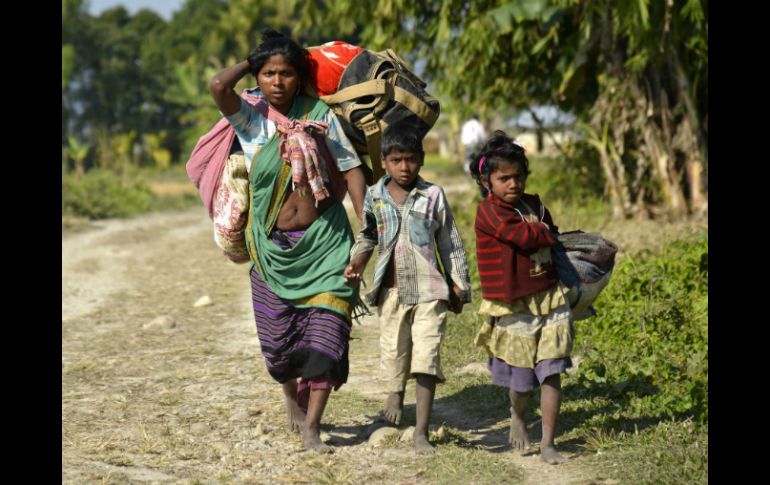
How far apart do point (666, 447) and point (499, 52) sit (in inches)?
337

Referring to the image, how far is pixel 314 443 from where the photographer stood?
A: 511 cm

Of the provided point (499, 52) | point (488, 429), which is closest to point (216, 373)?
point (488, 429)

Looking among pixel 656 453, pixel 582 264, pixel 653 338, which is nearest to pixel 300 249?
pixel 582 264

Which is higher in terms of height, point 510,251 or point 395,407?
point 510,251

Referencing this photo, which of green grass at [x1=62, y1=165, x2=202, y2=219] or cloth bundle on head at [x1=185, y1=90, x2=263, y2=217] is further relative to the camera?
green grass at [x1=62, y1=165, x2=202, y2=219]

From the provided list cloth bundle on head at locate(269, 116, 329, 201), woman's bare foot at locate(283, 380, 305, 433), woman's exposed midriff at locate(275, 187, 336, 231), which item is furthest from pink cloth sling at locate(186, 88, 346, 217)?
woman's bare foot at locate(283, 380, 305, 433)

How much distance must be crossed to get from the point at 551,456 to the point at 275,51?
2.32 metres

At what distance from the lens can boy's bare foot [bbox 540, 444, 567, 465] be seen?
15.6ft

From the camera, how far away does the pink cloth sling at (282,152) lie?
5.03m

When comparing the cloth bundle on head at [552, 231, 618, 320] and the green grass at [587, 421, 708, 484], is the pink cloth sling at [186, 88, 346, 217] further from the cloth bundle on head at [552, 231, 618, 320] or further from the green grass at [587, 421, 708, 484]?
the green grass at [587, 421, 708, 484]

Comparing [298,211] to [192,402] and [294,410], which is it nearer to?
[294,410]

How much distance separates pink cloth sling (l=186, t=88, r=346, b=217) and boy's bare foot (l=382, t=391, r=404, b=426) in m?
1.06

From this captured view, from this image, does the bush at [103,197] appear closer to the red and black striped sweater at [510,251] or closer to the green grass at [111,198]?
the green grass at [111,198]
